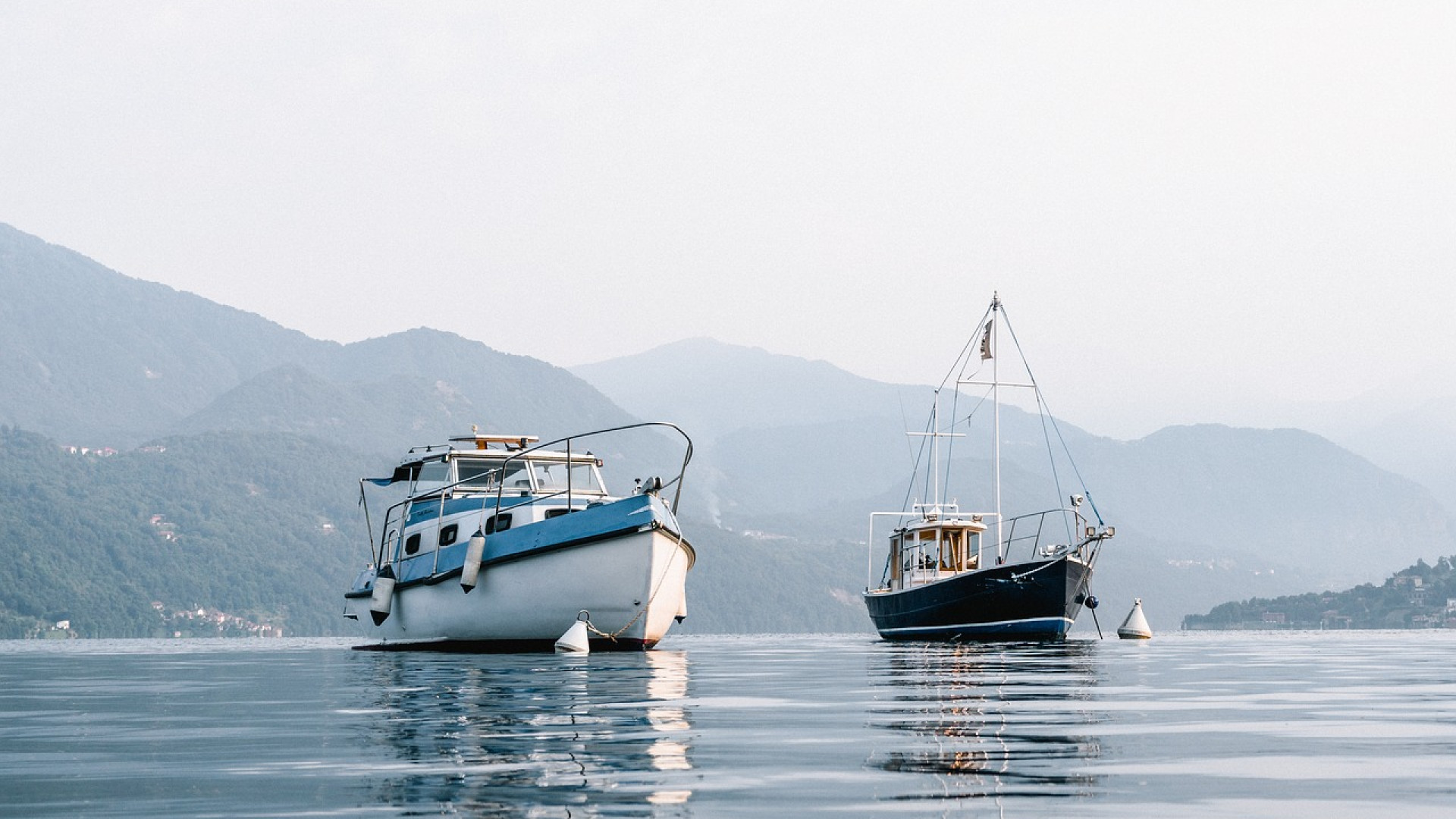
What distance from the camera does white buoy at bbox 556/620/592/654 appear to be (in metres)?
33.5

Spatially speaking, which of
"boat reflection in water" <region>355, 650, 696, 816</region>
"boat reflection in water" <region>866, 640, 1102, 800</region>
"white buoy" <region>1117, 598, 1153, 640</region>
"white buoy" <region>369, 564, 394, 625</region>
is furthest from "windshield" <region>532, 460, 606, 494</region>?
"white buoy" <region>1117, 598, 1153, 640</region>

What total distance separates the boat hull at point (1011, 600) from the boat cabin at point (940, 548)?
253cm

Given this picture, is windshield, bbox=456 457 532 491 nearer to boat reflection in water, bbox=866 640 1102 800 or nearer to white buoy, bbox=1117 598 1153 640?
boat reflection in water, bbox=866 640 1102 800

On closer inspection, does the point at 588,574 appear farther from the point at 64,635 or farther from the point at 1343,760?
the point at 64,635

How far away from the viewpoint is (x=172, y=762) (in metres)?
10.7

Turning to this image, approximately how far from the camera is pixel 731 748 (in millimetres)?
11344

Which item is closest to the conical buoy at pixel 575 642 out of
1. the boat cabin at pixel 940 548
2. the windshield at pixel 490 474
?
the windshield at pixel 490 474

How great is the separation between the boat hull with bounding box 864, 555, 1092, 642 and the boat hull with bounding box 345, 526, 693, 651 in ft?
55.2

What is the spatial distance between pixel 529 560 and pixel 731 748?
954 inches

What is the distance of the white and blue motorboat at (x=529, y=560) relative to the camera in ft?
114

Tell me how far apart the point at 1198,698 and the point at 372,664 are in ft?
56.2

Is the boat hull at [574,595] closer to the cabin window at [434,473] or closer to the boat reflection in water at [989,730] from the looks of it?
the cabin window at [434,473]

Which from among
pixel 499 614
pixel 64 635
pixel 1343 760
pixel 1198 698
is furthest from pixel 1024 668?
pixel 64 635

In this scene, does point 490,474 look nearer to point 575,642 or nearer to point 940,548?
point 575,642
